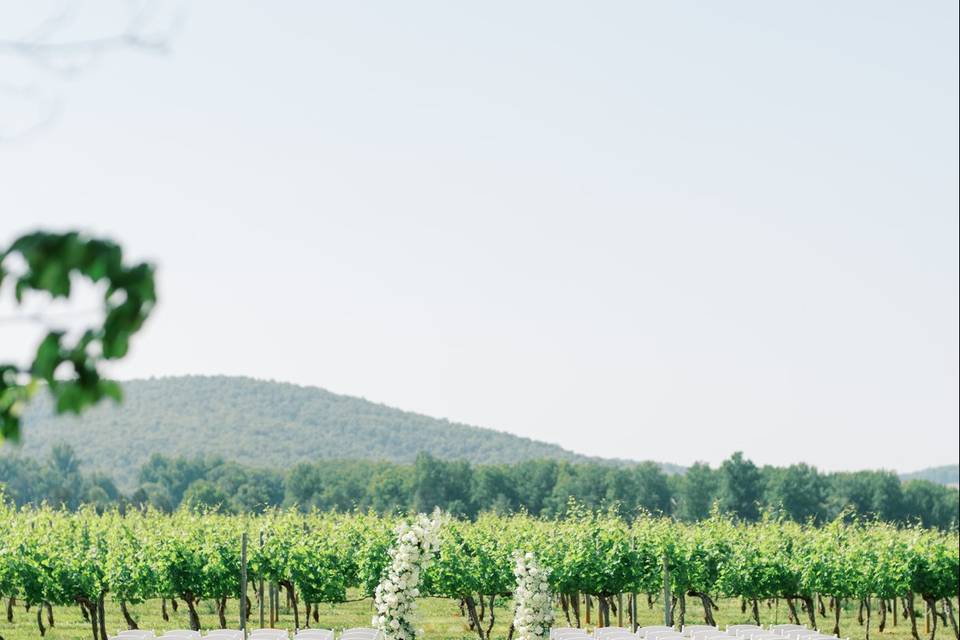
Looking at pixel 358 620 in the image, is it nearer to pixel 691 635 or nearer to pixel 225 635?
pixel 225 635

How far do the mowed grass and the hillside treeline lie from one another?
110 ft

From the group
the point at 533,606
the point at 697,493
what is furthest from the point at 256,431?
the point at 533,606

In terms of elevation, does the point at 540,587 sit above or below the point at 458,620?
above

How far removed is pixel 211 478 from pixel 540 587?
6657 cm

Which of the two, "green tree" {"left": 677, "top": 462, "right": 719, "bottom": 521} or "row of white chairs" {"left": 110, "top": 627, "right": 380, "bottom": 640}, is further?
"green tree" {"left": 677, "top": 462, "right": 719, "bottom": 521}

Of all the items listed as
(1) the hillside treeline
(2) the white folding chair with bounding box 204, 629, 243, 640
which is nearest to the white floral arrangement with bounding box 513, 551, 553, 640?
(2) the white folding chair with bounding box 204, 629, 243, 640

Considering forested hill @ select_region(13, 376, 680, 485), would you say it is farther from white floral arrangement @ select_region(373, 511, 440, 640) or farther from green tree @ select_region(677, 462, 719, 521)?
white floral arrangement @ select_region(373, 511, 440, 640)

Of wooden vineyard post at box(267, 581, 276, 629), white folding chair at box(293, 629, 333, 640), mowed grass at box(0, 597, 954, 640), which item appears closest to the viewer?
white folding chair at box(293, 629, 333, 640)

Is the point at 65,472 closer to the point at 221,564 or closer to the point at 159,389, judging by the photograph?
the point at 159,389

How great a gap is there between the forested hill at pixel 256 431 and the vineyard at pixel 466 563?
265ft

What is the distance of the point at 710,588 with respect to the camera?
2309 cm

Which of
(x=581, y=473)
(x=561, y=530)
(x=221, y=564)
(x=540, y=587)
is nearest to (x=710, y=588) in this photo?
(x=561, y=530)

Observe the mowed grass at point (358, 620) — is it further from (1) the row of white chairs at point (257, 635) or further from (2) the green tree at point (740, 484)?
(2) the green tree at point (740, 484)

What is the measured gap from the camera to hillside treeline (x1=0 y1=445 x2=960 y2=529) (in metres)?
64.8
